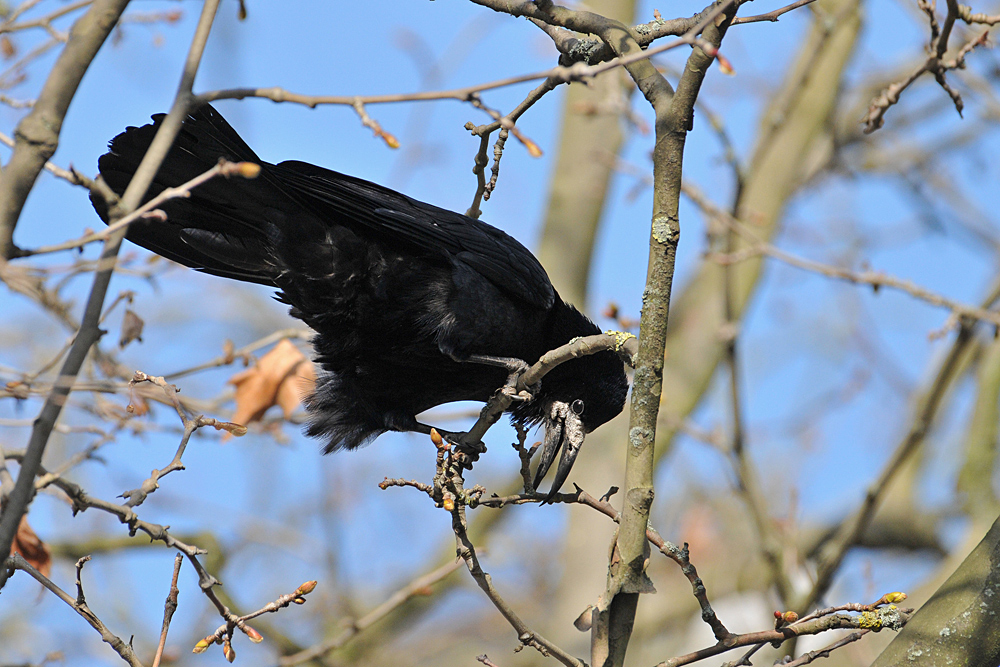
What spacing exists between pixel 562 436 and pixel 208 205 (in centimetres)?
183

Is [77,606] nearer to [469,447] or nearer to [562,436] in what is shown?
[469,447]

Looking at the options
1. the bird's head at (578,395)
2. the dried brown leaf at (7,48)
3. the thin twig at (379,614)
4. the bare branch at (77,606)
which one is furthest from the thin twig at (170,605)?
the dried brown leaf at (7,48)

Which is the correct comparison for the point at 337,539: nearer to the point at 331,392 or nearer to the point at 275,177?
the point at 331,392

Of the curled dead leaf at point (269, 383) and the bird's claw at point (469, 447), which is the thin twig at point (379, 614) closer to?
the bird's claw at point (469, 447)

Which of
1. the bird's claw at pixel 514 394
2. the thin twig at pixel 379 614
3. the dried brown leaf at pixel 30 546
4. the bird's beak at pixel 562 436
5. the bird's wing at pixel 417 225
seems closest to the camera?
the dried brown leaf at pixel 30 546

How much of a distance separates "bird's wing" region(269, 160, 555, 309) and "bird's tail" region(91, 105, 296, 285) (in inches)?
5.4

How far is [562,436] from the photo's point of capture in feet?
13.1

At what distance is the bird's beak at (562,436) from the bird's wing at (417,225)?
495mm

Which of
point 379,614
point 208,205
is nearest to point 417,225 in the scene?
point 208,205

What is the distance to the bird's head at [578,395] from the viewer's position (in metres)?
4.00

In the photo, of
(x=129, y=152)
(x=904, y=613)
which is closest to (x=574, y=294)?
(x=129, y=152)

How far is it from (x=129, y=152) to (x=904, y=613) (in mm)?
2915

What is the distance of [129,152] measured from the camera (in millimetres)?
3156

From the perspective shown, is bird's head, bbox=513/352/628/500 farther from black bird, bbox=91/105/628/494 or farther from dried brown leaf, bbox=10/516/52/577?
dried brown leaf, bbox=10/516/52/577
